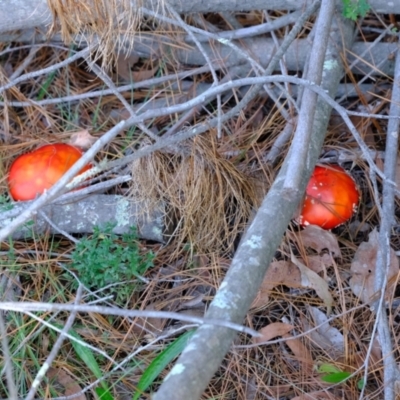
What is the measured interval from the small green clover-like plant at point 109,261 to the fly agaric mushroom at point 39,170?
0.26m

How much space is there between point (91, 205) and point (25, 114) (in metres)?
0.67

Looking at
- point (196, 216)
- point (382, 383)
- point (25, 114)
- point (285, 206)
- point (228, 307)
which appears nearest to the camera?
point (228, 307)

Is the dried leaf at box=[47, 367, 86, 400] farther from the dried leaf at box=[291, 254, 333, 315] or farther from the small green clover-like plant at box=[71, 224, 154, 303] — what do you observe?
the dried leaf at box=[291, 254, 333, 315]

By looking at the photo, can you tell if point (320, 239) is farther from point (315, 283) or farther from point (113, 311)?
point (113, 311)

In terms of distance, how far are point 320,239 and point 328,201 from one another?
0.15 meters

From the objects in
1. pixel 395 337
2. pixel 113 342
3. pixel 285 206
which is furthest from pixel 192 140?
pixel 395 337

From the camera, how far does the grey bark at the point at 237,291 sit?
1.31m

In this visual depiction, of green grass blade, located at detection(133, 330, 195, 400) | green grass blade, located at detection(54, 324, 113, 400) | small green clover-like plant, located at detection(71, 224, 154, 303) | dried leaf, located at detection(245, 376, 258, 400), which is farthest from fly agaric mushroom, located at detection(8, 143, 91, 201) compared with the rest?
dried leaf, located at detection(245, 376, 258, 400)

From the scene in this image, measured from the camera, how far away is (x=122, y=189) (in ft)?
7.76

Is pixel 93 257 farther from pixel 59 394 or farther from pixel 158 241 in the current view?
pixel 59 394

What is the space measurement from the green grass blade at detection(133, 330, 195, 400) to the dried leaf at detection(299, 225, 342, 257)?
1.99ft

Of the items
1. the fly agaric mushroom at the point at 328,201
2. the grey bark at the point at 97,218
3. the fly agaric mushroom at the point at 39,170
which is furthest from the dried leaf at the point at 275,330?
the fly agaric mushroom at the point at 39,170

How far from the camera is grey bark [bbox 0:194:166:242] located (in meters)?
2.22

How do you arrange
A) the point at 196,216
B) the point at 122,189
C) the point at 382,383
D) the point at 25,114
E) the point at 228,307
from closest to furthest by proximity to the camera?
1. the point at 228,307
2. the point at 382,383
3. the point at 196,216
4. the point at 122,189
5. the point at 25,114
